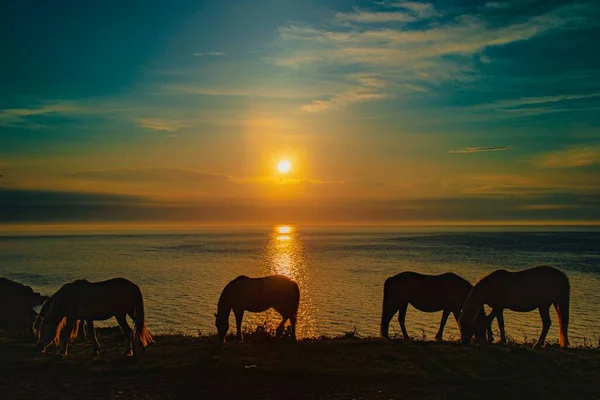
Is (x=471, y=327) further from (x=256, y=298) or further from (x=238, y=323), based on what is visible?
(x=238, y=323)

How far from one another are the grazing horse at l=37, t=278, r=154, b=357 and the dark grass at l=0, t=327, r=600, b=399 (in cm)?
58

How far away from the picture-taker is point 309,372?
1318 cm

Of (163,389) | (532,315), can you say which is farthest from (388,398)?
(532,315)

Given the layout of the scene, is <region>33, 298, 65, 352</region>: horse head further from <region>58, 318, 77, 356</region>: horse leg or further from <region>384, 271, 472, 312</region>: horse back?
<region>384, 271, 472, 312</region>: horse back

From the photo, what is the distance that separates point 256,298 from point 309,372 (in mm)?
4399

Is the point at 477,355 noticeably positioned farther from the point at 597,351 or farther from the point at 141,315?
the point at 141,315

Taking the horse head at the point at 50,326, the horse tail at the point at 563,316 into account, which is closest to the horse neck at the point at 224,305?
the horse head at the point at 50,326

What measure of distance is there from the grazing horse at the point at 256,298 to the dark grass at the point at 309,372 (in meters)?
0.96

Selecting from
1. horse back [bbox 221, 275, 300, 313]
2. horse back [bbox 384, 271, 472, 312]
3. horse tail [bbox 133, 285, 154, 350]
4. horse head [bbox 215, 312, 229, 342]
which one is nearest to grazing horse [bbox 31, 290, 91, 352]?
horse tail [bbox 133, 285, 154, 350]

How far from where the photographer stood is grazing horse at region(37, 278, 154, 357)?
50.6ft

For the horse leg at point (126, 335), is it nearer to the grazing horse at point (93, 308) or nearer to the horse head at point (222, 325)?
the grazing horse at point (93, 308)

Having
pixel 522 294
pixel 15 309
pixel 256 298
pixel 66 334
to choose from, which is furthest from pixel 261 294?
pixel 15 309

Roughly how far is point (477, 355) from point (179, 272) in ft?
187

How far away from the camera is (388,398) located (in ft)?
37.3
